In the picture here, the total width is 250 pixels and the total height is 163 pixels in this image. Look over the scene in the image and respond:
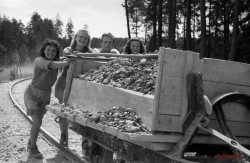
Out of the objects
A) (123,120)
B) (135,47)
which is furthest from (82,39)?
(123,120)

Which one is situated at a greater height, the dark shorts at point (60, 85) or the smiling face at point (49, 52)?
the smiling face at point (49, 52)

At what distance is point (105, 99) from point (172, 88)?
4.62 feet

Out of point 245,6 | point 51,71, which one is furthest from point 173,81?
point 245,6

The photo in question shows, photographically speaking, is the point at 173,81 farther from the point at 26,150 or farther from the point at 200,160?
the point at 26,150

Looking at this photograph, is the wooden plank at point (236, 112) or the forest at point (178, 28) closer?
the wooden plank at point (236, 112)

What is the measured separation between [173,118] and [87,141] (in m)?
2.46

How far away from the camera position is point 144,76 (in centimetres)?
372

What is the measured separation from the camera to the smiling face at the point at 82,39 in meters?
6.26

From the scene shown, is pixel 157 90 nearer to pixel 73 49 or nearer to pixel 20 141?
pixel 73 49

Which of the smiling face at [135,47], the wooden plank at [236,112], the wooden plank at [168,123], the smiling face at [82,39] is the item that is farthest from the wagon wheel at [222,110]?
the smiling face at [82,39]

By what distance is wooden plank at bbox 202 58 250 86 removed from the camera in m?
3.11

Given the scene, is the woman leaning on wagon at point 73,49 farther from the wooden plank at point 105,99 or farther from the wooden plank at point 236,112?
the wooden plank at point 236,112

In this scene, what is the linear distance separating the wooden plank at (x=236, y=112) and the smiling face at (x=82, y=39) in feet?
11.9

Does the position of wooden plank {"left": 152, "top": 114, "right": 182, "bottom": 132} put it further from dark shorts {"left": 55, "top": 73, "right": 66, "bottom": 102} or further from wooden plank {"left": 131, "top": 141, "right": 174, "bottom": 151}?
dark shorts {"left": 55, "top": 73, "right": 66, "bottom": 102}
